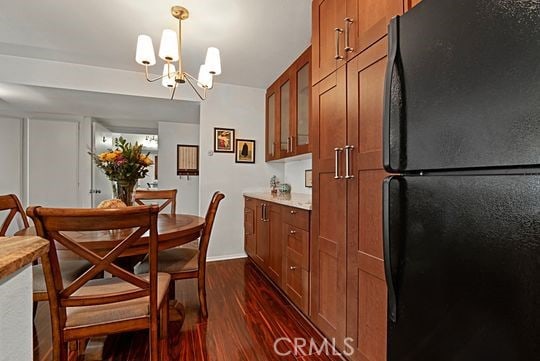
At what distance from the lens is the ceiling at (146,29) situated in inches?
A: 81.3

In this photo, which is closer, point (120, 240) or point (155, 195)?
point (120, 240)

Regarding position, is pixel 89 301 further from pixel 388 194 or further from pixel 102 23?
pixel 102 23

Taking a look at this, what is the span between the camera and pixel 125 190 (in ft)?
6.97

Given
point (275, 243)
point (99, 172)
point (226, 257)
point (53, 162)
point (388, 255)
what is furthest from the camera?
point (99, 172)

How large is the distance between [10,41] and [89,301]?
290 cm

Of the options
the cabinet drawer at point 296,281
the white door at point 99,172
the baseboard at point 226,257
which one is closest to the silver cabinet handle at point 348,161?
the cabinet drawer at point 296,281

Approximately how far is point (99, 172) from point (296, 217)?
4.45 metres

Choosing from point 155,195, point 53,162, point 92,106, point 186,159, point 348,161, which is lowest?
point 155,195

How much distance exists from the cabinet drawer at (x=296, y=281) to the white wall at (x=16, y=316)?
5.41 feet

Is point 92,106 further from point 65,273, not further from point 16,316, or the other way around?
point 16,316

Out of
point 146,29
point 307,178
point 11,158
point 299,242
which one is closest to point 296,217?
point 299,242

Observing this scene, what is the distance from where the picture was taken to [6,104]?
3.83 meters

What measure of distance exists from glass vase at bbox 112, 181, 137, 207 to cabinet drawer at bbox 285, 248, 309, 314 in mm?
1403

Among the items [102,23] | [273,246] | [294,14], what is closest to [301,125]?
[294,14]
